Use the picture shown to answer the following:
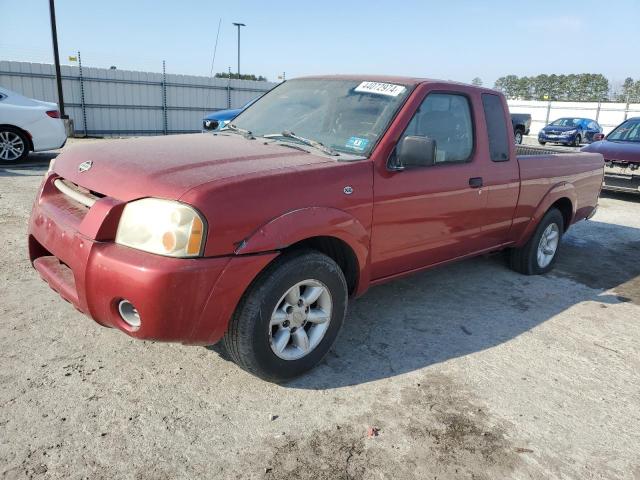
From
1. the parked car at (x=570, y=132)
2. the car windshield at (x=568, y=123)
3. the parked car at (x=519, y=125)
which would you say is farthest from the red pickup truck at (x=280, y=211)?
the car windshield at (x=568, y=123)

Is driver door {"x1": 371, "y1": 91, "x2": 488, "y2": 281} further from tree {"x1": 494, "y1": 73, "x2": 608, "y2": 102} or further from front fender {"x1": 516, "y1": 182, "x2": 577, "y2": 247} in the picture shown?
tree {"x1": 494, "y1": 73, "x2": 608, "y2": 102}

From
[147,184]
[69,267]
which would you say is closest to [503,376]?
[147,184]

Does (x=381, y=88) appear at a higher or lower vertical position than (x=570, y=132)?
higher

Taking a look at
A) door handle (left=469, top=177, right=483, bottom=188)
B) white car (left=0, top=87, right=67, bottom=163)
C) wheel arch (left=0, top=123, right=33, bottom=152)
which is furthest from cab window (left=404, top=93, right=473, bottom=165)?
wheel arch (left=0, top=123, right=33, bottom=152)

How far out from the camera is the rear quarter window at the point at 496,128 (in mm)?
4215

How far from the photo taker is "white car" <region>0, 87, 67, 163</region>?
9.75 metres

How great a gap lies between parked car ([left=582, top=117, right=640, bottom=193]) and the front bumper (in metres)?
9.16

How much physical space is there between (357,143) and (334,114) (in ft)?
1.35

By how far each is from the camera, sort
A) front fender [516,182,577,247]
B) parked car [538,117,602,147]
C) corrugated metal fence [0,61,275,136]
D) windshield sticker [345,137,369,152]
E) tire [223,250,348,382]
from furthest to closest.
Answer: parked car [538,117,602,147] < corrugated metal fence [0,61,275,136] < front fender [516,182,577,247] < windshield sticker [345,137,369,152] < tire [223,250,348,382]

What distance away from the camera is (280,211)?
8.79ft

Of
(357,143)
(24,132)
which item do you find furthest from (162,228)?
(24,132)

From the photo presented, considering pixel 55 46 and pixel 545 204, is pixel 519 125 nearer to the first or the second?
pixel 55 46

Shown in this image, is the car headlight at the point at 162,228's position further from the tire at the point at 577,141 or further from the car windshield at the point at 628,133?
the tire at the point at 577,141

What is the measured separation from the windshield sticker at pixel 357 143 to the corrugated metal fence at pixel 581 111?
3311 cm
